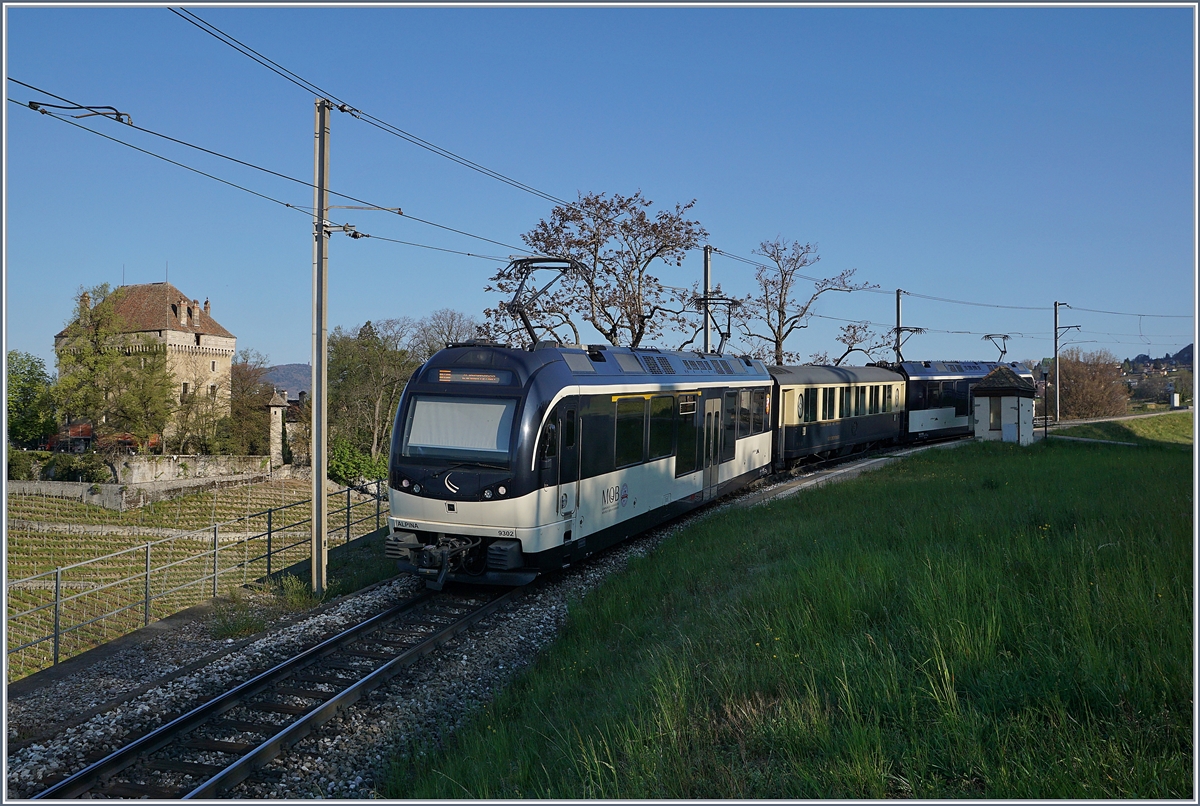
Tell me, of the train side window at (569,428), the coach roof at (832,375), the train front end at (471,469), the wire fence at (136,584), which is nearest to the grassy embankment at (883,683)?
the train front end at (471,469)

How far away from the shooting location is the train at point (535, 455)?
10.7 meters

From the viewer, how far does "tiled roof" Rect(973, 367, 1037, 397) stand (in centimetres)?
2867

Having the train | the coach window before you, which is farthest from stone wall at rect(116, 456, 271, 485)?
the coach window

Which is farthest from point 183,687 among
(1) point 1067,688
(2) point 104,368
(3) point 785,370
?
(2) point 104,368

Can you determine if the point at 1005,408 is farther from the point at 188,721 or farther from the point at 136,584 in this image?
the point at 136,584

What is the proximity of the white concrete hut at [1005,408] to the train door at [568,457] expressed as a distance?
22.1 metres

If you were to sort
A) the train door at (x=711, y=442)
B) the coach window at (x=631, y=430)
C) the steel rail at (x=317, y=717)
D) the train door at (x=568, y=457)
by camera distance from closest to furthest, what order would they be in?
1. the steel rail at (x=317, y=717)
2. the train door at (x=568, y=457)
3. the coach window at (x=631, y=430)
4. the train door at (x=711, y=442)

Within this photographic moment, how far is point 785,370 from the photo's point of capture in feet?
78.6

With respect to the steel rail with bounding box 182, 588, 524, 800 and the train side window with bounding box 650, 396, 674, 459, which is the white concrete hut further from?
the steel rail with bounding box 182, 588, 524, 800

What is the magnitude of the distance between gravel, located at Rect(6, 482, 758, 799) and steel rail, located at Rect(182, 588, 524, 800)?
8 centimetres

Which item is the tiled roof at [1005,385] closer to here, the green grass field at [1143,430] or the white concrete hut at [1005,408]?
the white concrete hut at [1005,408]

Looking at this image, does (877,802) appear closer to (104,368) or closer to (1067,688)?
(1067,688)

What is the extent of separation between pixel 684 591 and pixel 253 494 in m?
46.8

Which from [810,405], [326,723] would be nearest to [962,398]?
[810,405]
